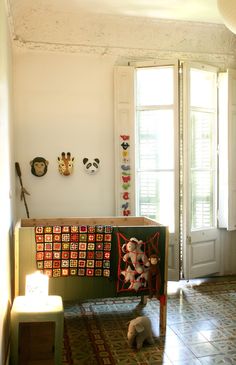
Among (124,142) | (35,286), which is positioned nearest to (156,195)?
(124,142)

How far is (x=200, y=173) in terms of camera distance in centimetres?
516

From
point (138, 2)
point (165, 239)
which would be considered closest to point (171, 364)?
point (165, 239)

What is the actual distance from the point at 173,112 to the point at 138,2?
131cm

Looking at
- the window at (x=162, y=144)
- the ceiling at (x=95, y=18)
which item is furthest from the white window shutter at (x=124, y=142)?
the ceiling at (x=95, y=18)

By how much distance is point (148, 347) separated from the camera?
3.27 metres

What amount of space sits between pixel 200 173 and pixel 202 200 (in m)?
0.34

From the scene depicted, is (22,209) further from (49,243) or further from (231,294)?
(231,294)

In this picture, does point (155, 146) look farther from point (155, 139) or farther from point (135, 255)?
point (135, 255)

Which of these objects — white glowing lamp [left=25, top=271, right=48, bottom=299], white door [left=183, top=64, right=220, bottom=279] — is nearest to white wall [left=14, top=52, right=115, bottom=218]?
white door [left=183, top=64, right=220, bottom=279]

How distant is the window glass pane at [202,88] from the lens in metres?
5.08

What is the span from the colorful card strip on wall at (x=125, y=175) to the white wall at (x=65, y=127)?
0.14 m

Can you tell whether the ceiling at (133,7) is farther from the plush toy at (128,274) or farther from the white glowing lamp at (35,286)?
the white glowing lamp at (35,286)

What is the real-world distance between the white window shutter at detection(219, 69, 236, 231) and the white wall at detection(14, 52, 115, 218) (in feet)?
4.62

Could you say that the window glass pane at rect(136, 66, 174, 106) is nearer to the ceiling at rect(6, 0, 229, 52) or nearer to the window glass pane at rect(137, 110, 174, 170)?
the window glass pane at rect(137, 110, 174, 170)
